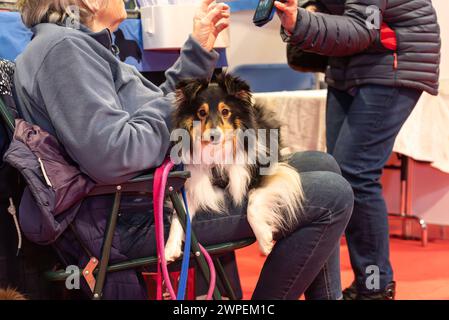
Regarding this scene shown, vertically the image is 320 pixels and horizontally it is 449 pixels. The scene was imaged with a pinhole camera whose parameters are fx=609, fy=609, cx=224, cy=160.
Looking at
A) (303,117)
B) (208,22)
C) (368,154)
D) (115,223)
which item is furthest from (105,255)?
(303,117)

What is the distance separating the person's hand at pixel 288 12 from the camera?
196 centimetres

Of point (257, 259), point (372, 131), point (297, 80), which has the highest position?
point (372, 131)

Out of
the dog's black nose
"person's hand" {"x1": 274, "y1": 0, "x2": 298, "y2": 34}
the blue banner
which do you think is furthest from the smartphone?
the blue banner

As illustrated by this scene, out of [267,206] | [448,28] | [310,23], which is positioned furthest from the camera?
[448,28]

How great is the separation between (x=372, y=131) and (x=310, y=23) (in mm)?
437

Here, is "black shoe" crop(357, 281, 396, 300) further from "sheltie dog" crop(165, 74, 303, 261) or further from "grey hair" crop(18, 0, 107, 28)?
"grey hair" crop(18, 0, 107, 28)

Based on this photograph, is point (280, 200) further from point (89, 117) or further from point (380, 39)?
point (380, 39)

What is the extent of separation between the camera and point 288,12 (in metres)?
1.98

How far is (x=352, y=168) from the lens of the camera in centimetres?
217

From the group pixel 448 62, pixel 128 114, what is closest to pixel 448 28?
pixel 448 62

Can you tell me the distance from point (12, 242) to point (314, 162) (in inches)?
35.3

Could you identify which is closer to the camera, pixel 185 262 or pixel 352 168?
pixel 185 262

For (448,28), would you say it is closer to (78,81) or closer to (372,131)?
(372,131)

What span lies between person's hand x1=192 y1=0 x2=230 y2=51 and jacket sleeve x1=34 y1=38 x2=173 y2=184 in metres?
0.30
